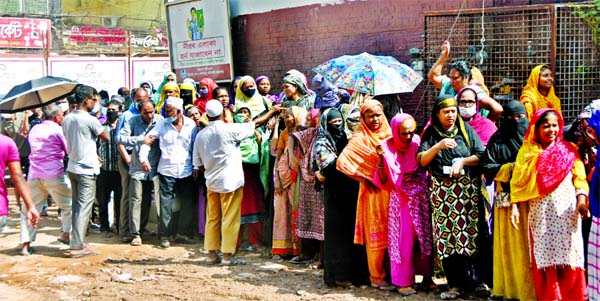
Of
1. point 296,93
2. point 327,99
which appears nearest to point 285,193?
point 296,93

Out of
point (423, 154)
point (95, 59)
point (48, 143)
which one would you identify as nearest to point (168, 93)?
point (48, 143)

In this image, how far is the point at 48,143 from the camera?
8.40m

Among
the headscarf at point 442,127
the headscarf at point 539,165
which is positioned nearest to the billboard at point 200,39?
the headscarf at point 442,127

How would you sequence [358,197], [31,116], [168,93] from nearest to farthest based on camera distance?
[358,197]
[168,93]
[31,116]

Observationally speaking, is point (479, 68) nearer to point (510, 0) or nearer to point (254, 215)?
point (510, 0)

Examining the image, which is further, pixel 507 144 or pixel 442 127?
pixel 442 127

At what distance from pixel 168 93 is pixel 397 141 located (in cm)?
458

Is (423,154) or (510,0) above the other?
(510,0)

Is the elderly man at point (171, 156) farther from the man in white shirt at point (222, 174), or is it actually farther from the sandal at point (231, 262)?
the sandal at point (231, 262)

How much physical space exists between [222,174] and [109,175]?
2910 mm

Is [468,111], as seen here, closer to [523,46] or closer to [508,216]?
[508,216]

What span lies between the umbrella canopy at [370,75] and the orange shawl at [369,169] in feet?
3.65

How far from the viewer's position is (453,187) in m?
5.70

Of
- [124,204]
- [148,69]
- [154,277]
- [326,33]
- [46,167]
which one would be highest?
[148,69]
